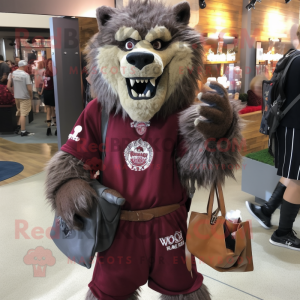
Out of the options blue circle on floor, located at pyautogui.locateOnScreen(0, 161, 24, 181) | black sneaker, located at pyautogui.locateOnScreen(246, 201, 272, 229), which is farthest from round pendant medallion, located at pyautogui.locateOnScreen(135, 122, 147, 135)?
blue circle on floor, located at pyautogui.locateOnScreen(0, 161, 24, 181)

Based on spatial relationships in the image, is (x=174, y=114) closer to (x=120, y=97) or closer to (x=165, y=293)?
(x=120, y=97)

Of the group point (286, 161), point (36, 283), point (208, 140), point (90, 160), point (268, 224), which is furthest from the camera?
point (268, 224)

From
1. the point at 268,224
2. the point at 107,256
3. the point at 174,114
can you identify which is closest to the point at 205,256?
the point at 107,256

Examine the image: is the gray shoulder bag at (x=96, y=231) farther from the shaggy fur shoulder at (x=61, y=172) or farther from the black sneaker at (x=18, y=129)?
the black sneaker at (x=18, y=129)

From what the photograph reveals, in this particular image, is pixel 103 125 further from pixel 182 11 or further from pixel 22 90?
pixel 22 90

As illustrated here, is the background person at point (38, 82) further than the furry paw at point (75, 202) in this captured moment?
Yes

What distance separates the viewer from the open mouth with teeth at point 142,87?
110cm

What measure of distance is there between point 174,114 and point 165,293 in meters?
0.67

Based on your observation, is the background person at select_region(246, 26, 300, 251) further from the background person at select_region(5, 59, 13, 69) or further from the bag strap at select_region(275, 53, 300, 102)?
the background person at select_region(5, 59, 13, 69)

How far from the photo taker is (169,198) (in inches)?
46.8

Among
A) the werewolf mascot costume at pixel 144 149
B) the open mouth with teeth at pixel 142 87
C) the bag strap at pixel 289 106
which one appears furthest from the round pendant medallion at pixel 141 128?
the bag strap at pixel 289 106

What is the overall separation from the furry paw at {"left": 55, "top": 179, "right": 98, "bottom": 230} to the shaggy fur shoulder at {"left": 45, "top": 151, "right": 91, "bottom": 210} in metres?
0.04

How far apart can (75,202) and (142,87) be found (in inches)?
18.3

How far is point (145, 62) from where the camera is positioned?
1.06 meters
